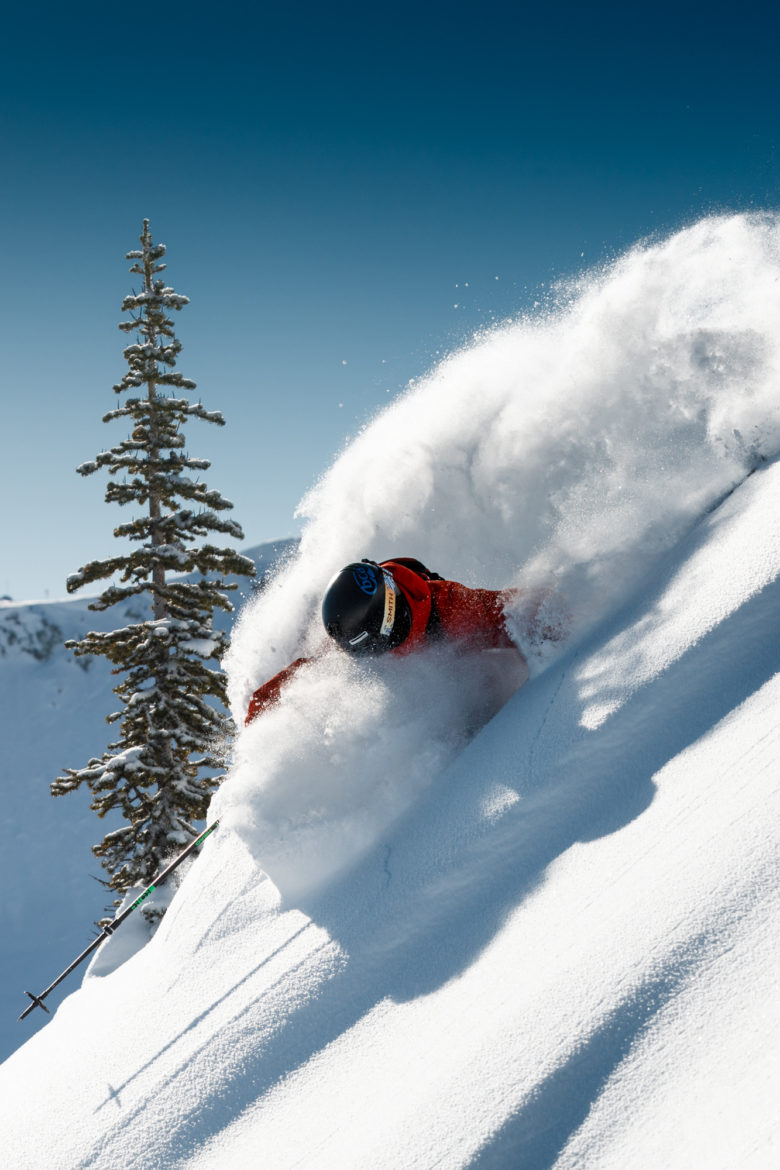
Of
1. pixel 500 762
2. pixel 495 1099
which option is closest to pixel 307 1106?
pixel 495 1099

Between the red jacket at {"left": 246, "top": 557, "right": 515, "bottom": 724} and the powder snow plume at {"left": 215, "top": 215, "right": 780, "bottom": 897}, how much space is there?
0.18 metres

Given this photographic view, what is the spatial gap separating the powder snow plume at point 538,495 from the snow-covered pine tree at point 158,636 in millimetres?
5177

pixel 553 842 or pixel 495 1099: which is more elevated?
pixel 553 842

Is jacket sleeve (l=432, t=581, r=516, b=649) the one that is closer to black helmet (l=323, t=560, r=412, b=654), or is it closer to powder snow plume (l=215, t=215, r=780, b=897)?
powder snow plume (l=215, t=215, r=780, b=897)

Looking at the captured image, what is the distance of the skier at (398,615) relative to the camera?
480 centimetres

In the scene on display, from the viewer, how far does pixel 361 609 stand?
4785mm

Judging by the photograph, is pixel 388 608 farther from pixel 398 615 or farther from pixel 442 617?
pixel 442 617

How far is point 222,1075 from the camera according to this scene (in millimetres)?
3303

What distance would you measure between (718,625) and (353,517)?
4.44 m

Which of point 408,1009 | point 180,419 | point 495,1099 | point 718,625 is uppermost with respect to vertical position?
point 180,419

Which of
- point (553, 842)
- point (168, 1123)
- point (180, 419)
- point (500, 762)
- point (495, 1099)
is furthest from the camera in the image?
point (180, 419)

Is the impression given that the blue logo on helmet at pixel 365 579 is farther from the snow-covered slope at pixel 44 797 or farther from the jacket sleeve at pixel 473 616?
the snow-covered slope at pixel 44 797

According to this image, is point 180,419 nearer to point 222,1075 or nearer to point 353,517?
point 353,517

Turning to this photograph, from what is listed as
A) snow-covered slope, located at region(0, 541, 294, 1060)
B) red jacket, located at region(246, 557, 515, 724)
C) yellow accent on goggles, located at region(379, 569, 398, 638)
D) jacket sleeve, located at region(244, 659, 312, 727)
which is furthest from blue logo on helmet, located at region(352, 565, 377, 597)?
snow-covered slope, located at region(0, 541, 294, 1060)
